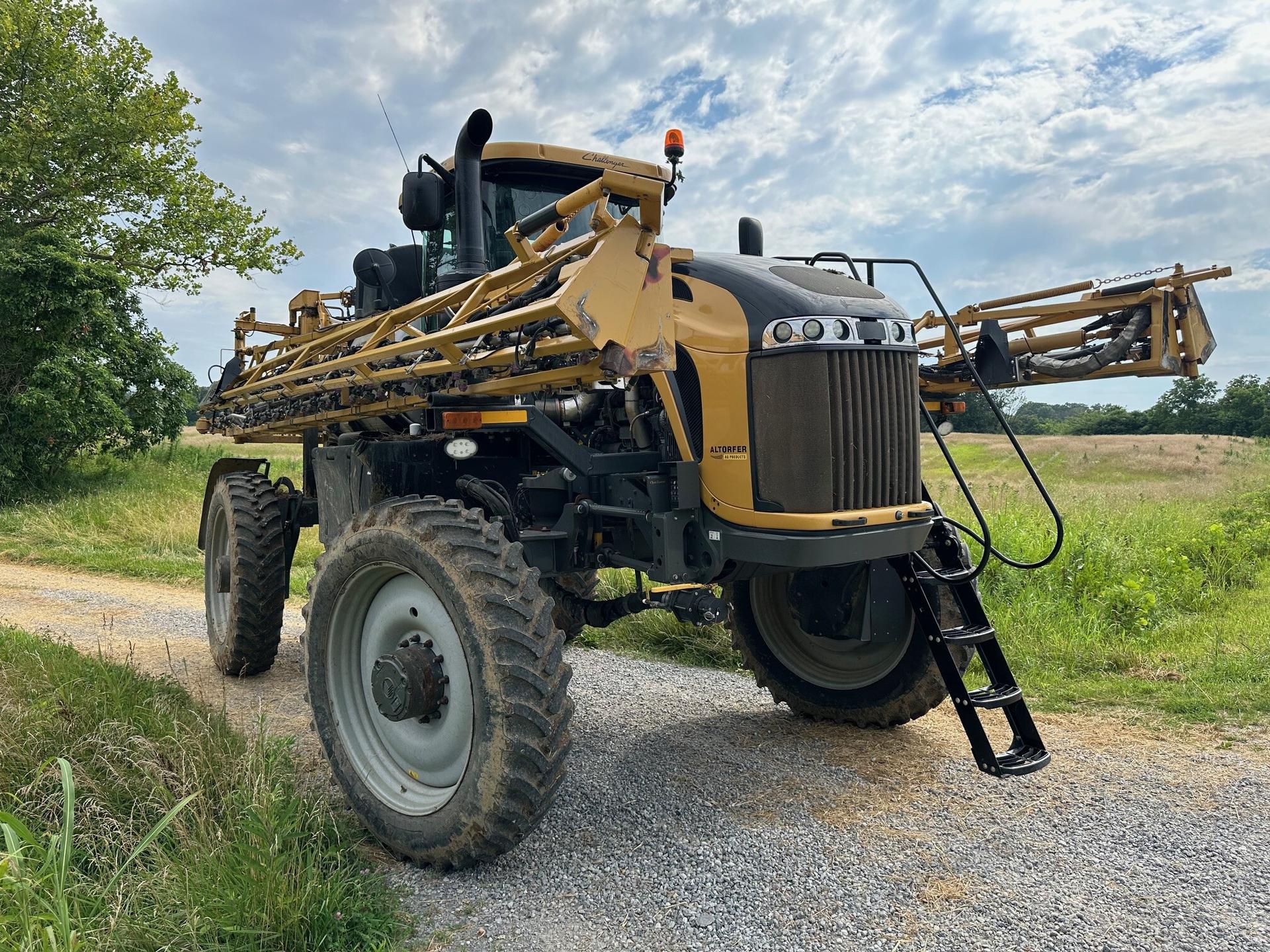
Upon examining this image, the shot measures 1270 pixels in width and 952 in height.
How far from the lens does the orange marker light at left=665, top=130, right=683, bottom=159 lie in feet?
13.4

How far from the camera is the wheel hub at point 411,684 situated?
336 cm

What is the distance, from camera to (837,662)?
15.4 ft

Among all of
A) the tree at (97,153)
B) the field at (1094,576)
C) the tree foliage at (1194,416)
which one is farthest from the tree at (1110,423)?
the tree at (97,153)

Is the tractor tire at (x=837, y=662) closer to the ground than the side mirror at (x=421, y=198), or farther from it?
closer to the ground

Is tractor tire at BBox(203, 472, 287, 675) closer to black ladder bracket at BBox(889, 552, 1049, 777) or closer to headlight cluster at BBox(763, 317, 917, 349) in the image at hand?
headlight cluster at BBox(763, 317, 917, 349)

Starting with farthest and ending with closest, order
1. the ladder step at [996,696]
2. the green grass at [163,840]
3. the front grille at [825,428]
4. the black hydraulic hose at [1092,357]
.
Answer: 1. the black hydraulic hose at [1092,357]
2. the ladder step at [996,696]
3. the front grille at [825,428]
4. the green grass at [163,840]

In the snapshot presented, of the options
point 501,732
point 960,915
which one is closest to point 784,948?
point 960,915

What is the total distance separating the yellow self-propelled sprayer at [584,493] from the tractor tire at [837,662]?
0.6 inches

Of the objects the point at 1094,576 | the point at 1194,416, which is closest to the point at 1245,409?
the point at 1194,416

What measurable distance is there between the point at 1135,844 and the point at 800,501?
73.2 inches

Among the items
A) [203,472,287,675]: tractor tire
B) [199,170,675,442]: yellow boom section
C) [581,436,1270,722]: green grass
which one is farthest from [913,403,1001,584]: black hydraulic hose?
[203,472,287,675]: tractor tire

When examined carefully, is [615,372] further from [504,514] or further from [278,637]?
[278,637]

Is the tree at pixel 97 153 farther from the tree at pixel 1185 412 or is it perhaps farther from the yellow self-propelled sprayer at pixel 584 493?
the tree at pixel 1185 412

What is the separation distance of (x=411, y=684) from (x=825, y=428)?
73.9 inches
